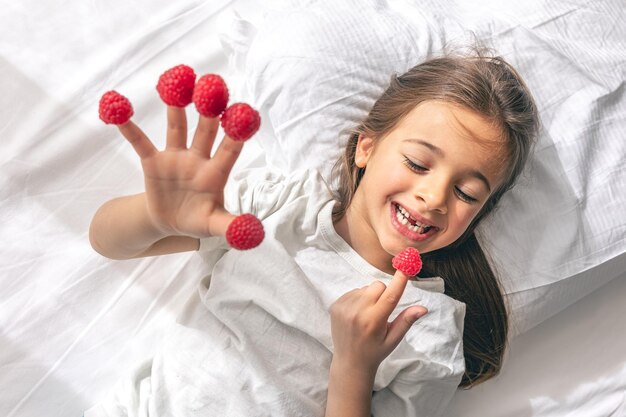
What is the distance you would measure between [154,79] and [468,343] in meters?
0.59

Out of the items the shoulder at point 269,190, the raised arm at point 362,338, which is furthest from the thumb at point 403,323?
the shoulder at point 269,190

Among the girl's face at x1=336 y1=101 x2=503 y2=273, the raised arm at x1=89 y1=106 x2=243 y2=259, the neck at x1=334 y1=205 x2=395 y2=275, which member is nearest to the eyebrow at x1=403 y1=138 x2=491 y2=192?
the girl's face at x1=336 y1=101 x2=503 y2=273

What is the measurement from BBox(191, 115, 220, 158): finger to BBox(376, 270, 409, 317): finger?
8.8 inches

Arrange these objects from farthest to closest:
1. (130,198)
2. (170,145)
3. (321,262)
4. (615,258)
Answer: (615,258) → (321,262) → (130,198) → (170,145)

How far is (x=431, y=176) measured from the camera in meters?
0.78

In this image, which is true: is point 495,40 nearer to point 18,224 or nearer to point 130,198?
point 130,198

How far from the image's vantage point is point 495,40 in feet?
3.31

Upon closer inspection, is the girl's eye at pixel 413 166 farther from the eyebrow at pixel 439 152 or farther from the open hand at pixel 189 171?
the open hand at pixel 189 171


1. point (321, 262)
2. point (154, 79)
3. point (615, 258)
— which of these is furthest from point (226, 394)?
point (615, 258)

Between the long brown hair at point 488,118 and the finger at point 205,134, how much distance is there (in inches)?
12.0

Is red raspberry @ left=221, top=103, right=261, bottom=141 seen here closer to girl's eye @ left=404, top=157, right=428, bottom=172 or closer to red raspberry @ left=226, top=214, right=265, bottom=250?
red raspberry @ left=226, top=214, right=265, bottom=250

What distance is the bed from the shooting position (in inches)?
36.5

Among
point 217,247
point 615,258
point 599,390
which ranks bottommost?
point 599,390

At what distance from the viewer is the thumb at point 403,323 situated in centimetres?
72
